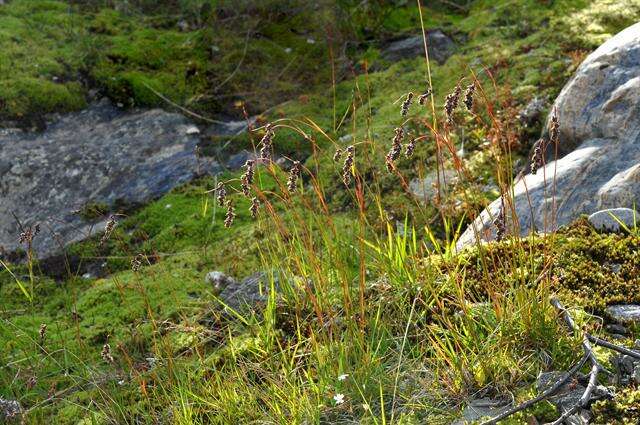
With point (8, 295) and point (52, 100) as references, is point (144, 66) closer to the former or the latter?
point (52, 100)

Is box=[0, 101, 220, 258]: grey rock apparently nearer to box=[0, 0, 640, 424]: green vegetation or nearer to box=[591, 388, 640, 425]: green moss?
box=[0, 0, 640, 424]: green vegetation

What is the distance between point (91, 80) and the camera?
8.37 meters

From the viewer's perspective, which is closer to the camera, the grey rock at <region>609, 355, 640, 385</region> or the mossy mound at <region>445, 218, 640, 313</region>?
the grey rock at <region>609, 355, 640, 385</region>

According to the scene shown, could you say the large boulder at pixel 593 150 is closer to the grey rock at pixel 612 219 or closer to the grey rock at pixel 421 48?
the grey rock at pixel 612 219

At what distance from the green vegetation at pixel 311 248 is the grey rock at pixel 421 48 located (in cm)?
20

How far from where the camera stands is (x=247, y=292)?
15.2 feet

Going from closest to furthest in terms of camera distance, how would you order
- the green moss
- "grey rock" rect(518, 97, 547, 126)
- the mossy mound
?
the green moss
the mossy mound
"grey rock" rect(518, 97, 547, 126)

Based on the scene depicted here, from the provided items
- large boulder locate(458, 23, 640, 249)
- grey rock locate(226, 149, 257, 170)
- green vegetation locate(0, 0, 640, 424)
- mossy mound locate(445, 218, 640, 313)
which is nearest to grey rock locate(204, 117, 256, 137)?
green vegetation locate(0, 0, 640, 424)

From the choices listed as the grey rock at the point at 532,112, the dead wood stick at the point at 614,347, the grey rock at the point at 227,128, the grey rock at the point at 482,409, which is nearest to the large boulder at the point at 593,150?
the grey rock at the point at 532,112

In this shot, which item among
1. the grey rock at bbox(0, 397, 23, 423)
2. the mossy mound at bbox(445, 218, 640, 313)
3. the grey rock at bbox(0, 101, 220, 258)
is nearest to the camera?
the mossy mound at bbox(445, 218, 640, 313)

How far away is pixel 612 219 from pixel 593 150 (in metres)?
1.05

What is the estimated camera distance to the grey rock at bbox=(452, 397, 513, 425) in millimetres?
2848

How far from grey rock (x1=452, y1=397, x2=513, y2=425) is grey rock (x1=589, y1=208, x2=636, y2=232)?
1.60 m

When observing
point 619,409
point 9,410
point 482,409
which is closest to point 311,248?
point 482,409
